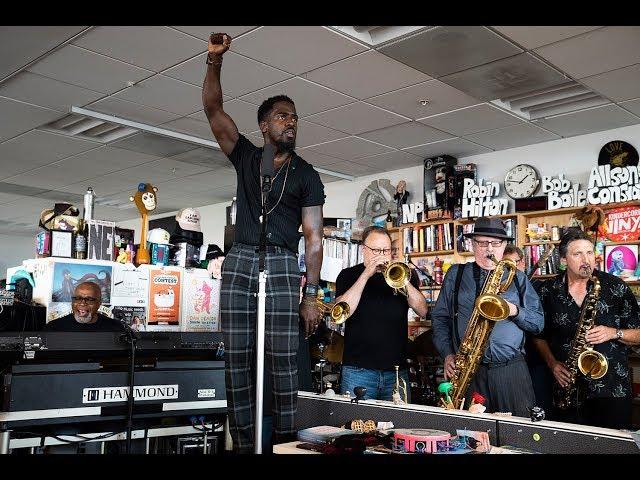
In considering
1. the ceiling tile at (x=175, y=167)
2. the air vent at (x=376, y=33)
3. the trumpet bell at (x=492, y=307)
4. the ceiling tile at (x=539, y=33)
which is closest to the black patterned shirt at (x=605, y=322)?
the trumpet bell at (x=492, y=307)

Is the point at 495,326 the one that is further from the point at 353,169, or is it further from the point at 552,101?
the point at 353,169

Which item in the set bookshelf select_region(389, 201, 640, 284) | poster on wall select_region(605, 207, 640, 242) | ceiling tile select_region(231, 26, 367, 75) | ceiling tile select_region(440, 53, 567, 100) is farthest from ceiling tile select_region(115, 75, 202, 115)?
poster on wall select_region(605, 207, 640, 242)

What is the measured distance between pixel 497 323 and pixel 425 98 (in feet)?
9.32

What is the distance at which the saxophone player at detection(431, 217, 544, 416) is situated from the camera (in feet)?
10.0

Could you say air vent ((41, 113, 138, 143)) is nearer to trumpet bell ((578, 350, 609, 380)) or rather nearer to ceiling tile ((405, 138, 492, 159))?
ceiling tile ((405, 138, 492, 159))

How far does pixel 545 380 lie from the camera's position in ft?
12.1

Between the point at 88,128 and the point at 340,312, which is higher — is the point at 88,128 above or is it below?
A: above

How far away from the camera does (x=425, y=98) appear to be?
5496mm

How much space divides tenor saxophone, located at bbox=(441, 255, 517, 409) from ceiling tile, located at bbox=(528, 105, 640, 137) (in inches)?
126

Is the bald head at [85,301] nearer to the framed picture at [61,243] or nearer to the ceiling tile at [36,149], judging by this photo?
the framed picture at [61,243]

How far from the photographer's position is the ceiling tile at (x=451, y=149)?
6.84 m

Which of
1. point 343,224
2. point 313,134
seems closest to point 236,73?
point 343,224
